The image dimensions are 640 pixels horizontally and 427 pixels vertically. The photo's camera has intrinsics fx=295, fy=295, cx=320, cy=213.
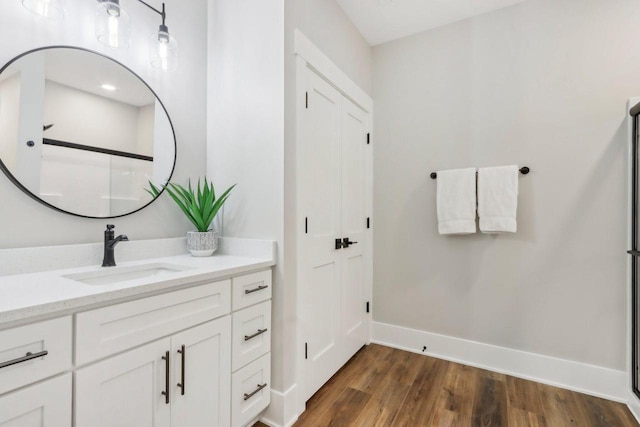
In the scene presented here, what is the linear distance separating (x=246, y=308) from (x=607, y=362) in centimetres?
223

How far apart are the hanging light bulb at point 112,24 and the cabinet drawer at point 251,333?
1413 millimetres

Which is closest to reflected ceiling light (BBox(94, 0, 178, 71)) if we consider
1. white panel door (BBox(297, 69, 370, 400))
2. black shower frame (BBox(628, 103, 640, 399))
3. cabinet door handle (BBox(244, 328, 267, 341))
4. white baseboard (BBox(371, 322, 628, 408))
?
white panel door (BBox(297, 69, 370, 400))

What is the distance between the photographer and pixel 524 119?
6.79 feet

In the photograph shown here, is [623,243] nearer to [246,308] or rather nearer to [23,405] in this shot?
[246,308]

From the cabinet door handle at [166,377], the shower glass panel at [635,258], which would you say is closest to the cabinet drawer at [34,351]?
the cabinet door handle at [166,377]

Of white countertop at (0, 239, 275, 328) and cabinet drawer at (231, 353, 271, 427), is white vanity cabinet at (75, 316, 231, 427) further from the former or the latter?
white countertop at (0, 239, 275, 328)

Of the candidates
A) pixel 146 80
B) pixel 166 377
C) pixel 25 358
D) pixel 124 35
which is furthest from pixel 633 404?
pixel 124 35

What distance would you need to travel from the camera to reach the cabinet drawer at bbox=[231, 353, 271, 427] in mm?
1346

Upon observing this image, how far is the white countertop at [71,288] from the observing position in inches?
30.2

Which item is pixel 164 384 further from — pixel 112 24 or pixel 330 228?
pixel 112 24

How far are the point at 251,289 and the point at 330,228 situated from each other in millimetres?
749

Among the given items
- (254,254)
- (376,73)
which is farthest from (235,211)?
(376,73)

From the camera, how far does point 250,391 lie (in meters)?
1.43

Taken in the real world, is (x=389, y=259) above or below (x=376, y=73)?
below
